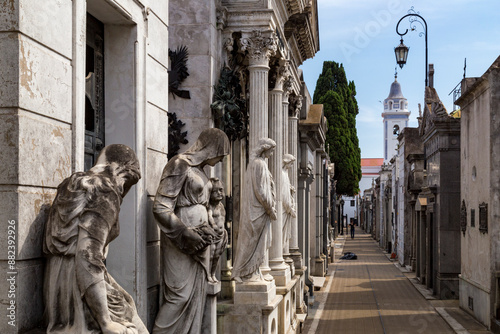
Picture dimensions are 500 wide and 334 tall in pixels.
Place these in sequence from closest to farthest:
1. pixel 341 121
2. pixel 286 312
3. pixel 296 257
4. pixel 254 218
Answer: pixel 254 218, pixel 286 312, pixel 296 257, pixel 341 121

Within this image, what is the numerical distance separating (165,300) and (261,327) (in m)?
3.98

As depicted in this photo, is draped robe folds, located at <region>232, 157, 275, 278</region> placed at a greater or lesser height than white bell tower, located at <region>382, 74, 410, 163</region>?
lesser

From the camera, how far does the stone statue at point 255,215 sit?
9.77 m

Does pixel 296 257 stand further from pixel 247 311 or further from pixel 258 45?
pixel 258 45

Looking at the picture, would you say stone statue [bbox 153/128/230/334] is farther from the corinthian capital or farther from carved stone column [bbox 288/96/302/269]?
carved stone column [bbox 288/96/302/269]

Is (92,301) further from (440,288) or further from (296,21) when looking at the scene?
(440,288)

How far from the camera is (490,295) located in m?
15.3

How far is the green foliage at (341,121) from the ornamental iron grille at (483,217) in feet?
102

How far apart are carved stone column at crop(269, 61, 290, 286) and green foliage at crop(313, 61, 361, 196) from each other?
1347 inches

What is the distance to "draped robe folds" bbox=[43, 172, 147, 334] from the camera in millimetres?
3932

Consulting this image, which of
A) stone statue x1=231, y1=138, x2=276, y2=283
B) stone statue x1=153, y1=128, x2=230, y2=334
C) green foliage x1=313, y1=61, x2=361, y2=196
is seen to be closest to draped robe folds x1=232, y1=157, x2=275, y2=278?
stone statue x1=231, y1=138, x2=276, y2=283

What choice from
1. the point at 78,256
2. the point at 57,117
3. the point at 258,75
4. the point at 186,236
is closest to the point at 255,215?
the point at 258,75

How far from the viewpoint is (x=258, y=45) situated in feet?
34.3

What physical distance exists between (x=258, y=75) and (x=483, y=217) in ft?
25.7
